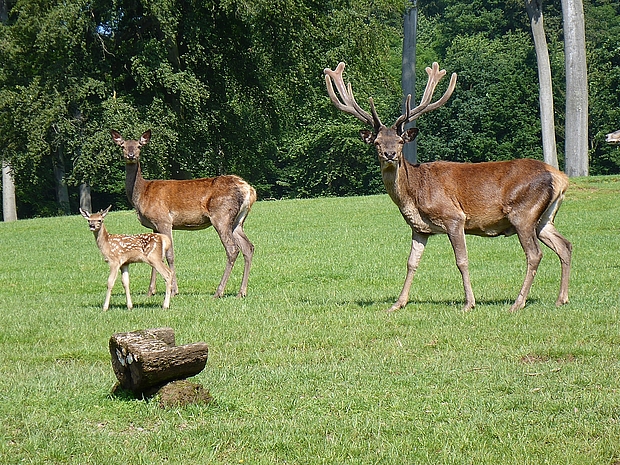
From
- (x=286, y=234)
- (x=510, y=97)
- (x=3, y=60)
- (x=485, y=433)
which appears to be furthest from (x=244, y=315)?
(x=510, y=97)

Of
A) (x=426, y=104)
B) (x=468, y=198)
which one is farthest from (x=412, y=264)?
(x=426, y=104)

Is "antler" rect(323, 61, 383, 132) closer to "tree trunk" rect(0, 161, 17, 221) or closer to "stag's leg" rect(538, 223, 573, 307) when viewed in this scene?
"stag's leg" rect(538, 223, 573, 307)

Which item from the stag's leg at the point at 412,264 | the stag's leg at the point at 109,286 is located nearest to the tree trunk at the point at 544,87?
the stag's leg at the point at 412,264

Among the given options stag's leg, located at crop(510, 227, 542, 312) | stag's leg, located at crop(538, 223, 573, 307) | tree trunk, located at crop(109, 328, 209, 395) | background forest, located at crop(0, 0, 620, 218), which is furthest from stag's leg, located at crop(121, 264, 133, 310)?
background forest, located at crop(0, 0, 620, 218)

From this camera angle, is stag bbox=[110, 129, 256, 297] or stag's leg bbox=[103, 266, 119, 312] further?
stag bbox=[110, 129, 256, 297]

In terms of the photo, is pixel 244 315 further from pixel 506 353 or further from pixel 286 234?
pixel 286 234

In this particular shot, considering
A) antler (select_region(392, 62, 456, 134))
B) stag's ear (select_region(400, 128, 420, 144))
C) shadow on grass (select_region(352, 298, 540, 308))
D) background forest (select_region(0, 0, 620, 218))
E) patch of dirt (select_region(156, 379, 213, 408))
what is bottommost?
shadow on grass (select_region(352, 298, 540, 308))

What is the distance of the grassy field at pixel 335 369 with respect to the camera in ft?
19.0

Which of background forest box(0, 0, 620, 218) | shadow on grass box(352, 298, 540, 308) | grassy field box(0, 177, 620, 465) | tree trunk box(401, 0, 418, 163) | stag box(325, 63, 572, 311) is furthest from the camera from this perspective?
tree trunk box(401, 0, 418, 163)

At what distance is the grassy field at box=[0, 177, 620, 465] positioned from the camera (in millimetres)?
5805

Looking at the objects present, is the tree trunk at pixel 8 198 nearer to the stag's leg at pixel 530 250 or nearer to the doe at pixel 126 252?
the doe at pixel 126 252

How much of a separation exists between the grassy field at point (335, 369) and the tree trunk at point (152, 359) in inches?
7.2

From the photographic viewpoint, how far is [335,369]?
7.84 metres

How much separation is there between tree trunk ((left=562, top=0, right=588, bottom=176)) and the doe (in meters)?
23.3
